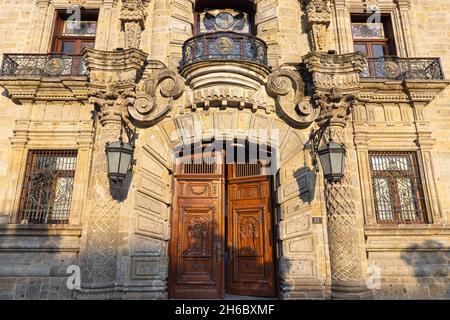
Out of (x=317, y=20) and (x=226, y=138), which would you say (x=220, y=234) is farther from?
(x=317, y=20)

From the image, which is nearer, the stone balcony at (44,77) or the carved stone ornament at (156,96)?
the carved stone ornament at (156,96)

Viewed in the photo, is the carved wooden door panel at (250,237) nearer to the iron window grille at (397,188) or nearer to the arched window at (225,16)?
the iron window grille at (397,188)

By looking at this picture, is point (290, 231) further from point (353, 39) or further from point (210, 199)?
point (353, 39)

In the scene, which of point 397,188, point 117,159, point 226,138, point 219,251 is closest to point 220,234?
point 219,251

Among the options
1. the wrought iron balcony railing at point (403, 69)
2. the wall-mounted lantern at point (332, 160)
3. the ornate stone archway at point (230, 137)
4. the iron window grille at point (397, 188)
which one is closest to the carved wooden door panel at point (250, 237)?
the ornate stone archway at point (230, 137)

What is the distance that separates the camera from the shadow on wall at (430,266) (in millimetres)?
Answer: 6926

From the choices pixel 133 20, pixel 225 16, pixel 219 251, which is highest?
pixel 225 16

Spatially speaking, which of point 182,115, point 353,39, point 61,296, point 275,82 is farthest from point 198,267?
point 353,39

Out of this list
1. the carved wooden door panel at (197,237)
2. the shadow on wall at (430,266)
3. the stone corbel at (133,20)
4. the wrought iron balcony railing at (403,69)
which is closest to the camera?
the shadow on wall at (430,266)

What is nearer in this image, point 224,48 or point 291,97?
point 224,48

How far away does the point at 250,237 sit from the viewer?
25.4 ft

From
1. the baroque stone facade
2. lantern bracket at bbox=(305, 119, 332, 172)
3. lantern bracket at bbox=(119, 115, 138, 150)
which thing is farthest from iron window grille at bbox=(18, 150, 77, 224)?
lantern bracket at bbox=(305, 119, 332, 172)

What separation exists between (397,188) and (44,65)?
893 cm

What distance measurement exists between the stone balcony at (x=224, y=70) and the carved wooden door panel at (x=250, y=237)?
1870 millimetres
